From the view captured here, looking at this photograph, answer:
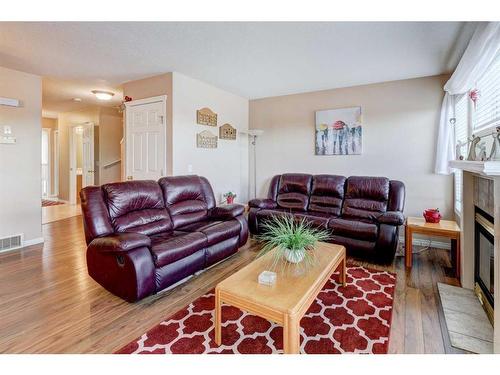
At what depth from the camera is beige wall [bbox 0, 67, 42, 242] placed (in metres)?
3.61

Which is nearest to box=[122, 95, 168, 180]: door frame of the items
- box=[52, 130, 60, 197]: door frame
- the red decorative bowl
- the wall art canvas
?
the wall art canvas

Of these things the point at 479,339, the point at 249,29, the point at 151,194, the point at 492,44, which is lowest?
the point at 479,339

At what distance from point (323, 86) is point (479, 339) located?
379cm

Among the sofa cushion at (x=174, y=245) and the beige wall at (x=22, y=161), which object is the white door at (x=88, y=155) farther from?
the sofa cushion at (x=174, y=245)

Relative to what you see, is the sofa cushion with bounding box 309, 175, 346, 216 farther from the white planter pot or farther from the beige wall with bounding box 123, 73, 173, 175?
the beige wall with bounding box 123, 73, 173, 175

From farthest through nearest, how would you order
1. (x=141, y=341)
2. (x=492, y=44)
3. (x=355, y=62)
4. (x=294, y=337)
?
(x=355, y=62) < (x=492, y=44) < (x=141, y=341) < (x=294, y=337)

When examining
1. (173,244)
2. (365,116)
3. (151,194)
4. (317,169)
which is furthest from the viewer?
(317,169)

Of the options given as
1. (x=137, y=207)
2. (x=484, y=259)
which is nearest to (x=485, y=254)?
(x=484, y=259)

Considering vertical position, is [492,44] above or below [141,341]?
above

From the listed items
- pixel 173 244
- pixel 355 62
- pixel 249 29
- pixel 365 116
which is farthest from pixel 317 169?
pixel 173 244

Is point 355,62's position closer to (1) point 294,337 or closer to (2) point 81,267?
(1) point 294,337

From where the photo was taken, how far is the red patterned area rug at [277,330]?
1.75 m
